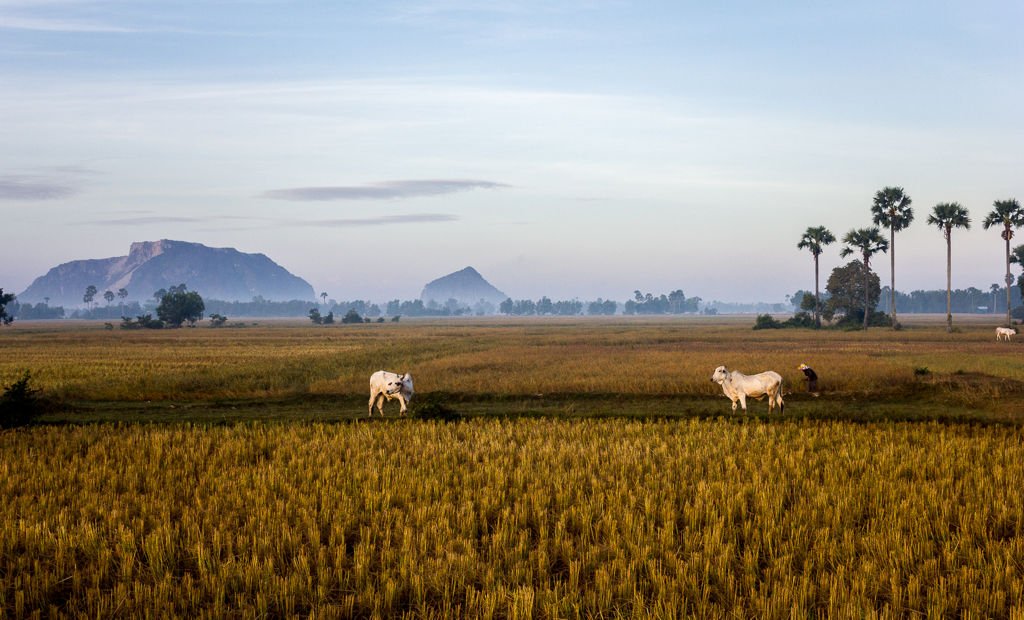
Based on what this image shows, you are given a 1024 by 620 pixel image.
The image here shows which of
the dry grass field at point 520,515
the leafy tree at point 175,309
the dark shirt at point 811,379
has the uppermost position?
the leafy tree at point 175,309

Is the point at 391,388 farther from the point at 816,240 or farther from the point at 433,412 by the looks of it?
the point at 816,240

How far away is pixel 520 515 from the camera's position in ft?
34.6

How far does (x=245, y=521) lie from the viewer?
34.9 feet

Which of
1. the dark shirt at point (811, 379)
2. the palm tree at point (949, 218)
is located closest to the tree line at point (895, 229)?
the palm tree at point (949, 218)

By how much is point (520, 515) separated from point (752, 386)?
1321cm

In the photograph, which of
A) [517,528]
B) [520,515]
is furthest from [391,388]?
[517,528]

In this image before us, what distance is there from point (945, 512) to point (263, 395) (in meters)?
23.7

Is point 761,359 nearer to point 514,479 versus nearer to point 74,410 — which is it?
point 514,479

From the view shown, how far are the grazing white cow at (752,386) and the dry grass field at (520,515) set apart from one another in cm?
69

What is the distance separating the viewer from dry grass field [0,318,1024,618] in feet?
25.4

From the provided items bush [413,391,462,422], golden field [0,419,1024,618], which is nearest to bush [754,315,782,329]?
bush [413,391,462,422]

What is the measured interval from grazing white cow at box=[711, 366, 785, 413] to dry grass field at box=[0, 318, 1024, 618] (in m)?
0.69

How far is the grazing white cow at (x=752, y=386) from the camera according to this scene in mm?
21406

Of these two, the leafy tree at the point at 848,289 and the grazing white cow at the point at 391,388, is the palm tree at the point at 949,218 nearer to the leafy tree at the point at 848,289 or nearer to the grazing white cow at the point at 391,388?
the leafy tree at the point at 848,289
